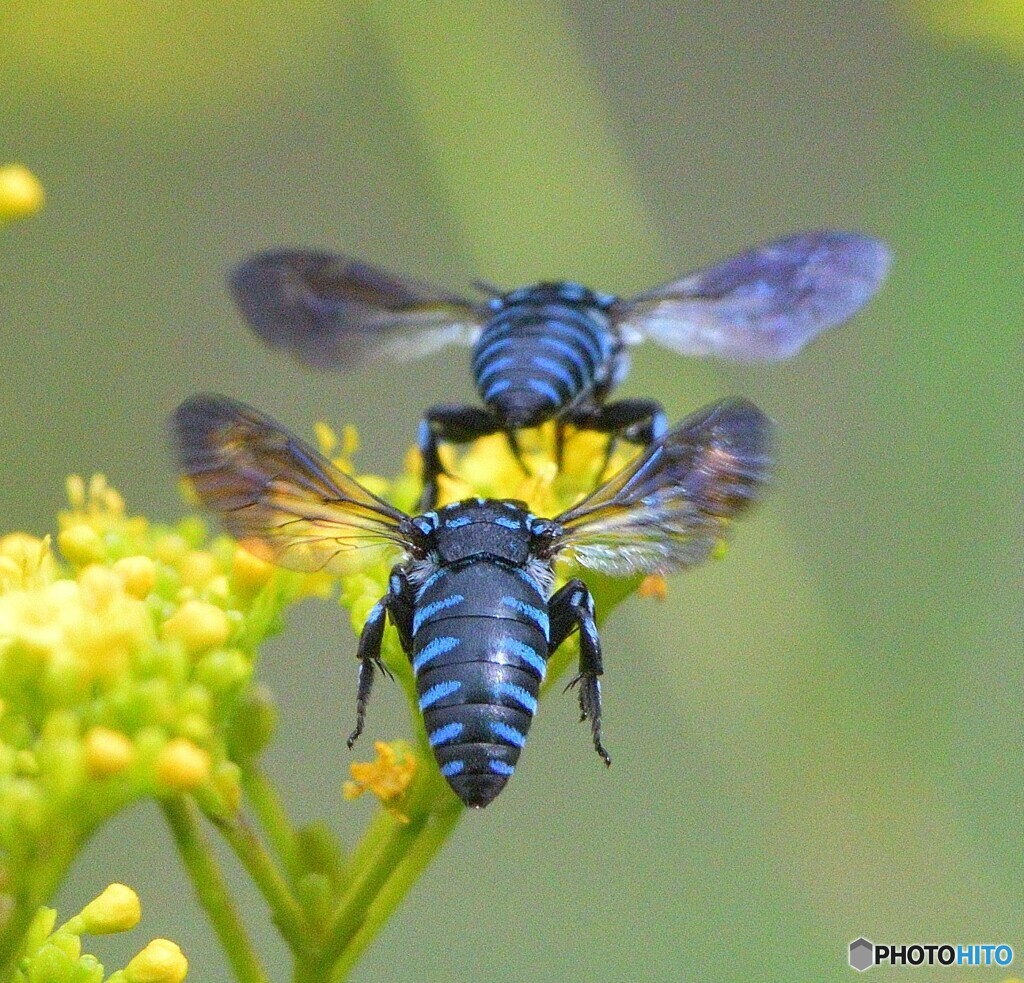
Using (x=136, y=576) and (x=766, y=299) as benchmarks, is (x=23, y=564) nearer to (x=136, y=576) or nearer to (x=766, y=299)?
(x=136, y=576)

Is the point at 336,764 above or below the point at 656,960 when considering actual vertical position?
above

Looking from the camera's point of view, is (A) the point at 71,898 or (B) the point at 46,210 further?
(B) the point at 46,210

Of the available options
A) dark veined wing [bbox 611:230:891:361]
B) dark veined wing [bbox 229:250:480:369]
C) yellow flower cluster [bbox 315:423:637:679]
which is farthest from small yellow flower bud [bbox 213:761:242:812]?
dark veined wing [bbox 611:230:891:361]

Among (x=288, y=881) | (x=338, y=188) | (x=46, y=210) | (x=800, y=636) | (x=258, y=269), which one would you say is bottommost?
(x=288, y=881)

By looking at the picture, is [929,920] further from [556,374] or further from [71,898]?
[71,898]

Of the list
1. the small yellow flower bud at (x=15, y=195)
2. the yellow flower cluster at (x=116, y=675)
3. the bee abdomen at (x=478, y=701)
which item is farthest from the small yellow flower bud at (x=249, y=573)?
the small yellow flower bud at (x=15, y=195)

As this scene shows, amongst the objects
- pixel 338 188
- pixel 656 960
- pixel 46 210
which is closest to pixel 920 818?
pixel 656 960

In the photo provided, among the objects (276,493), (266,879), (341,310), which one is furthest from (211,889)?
(341,310)
